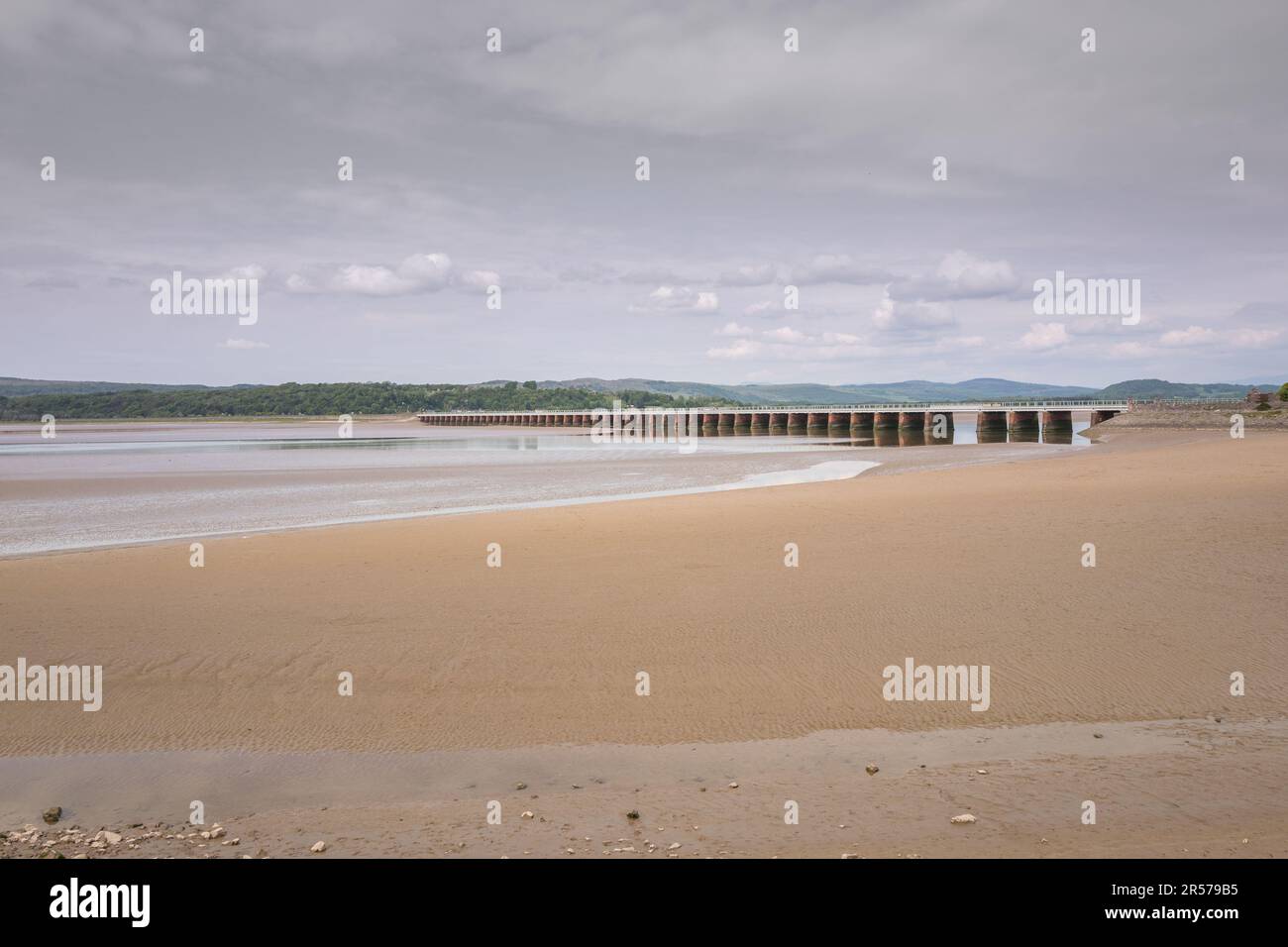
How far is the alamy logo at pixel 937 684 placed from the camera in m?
7.37

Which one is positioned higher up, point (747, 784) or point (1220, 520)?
point (1220, 520)

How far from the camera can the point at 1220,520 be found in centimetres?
1404

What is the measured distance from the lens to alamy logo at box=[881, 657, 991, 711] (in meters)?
7.37

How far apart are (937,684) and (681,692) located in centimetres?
234

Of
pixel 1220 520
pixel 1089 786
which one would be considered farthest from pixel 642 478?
pixel 1089 786

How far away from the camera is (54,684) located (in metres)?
8.02

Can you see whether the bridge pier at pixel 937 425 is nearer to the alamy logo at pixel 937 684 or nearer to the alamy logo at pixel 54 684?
the alamy logo at pixel 937 684

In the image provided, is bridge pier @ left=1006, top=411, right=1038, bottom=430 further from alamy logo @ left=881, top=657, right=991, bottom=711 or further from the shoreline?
the shoreline

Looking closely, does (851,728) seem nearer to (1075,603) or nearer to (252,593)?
(1075,603)

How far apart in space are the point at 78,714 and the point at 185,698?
2.70ft

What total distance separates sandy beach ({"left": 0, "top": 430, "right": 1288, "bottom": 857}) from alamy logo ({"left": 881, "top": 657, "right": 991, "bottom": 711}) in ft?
0.55
